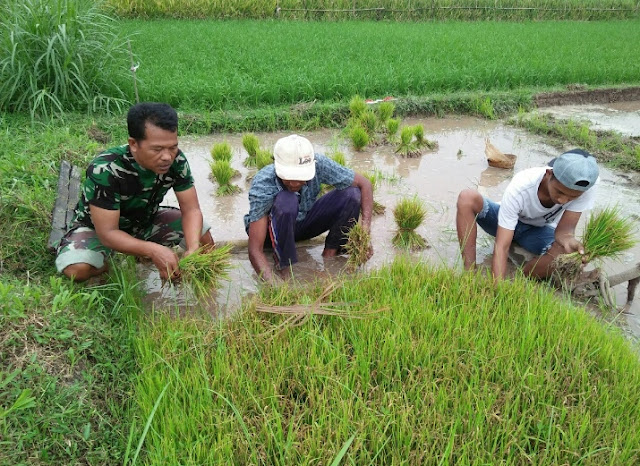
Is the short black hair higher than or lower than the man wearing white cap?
higher

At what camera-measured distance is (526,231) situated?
3.46 metres

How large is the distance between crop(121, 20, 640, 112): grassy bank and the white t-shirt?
163 inches

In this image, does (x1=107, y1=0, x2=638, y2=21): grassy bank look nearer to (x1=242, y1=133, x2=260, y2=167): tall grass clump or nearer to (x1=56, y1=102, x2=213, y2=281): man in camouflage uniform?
(x1=242, y1=133, x2=260, y2=167): tall grass clump

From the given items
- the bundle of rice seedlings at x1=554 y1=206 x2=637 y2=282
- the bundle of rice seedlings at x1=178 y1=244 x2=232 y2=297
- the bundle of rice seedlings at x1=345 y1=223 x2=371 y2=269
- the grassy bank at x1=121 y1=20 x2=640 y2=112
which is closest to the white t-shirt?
the bundle of rice seedlings at x1=554 y1=206 x2=637 y2=282

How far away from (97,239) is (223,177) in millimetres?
1689

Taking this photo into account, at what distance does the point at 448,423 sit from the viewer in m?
1.83

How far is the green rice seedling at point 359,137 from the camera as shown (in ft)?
18.1

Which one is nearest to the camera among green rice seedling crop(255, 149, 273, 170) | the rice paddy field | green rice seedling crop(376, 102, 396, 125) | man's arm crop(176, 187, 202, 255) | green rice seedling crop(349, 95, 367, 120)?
the rice paddy field

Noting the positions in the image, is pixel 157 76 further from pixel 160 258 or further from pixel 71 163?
pixel 160 258

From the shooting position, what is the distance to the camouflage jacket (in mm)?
2672

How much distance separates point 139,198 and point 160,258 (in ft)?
1.75

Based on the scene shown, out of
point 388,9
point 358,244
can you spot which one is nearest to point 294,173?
point 358,244

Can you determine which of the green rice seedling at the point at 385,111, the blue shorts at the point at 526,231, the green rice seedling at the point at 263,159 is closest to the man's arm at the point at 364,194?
the blue shorts at the point at 526,231

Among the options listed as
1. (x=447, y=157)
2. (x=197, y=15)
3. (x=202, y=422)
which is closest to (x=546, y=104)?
(x=447, y=157)
